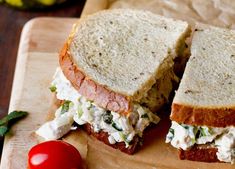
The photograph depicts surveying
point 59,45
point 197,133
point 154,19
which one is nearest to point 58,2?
point 59,45

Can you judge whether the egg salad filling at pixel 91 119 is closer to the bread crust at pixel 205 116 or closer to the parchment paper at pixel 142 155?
the parchment paper at pixel 142 155

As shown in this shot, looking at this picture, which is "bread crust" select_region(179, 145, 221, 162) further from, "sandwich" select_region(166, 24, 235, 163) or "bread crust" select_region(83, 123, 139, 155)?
"bread crust" select_region(83, 123, 139, 155)

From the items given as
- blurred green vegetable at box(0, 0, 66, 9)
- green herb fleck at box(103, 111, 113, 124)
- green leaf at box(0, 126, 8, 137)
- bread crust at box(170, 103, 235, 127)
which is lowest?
blurred green vegetable at box(0, 0, 66, 9)

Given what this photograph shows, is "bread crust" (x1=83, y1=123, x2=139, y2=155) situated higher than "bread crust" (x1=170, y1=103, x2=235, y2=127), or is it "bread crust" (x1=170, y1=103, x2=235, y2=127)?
"bread crust" (x1=170, y1=103, x2=235, y2=127)

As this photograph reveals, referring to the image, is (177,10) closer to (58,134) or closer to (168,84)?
(168,84)

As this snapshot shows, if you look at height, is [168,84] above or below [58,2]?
above

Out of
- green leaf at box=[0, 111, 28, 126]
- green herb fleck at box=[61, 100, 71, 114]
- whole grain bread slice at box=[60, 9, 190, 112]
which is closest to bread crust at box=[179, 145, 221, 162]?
whole grain bread slice at box=[60, 9, 190, 112]

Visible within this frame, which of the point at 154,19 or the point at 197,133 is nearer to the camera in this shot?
the point at 197,133

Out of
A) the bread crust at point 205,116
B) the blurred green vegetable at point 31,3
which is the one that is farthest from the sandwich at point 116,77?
the blurred green vegetable at point 31,3
